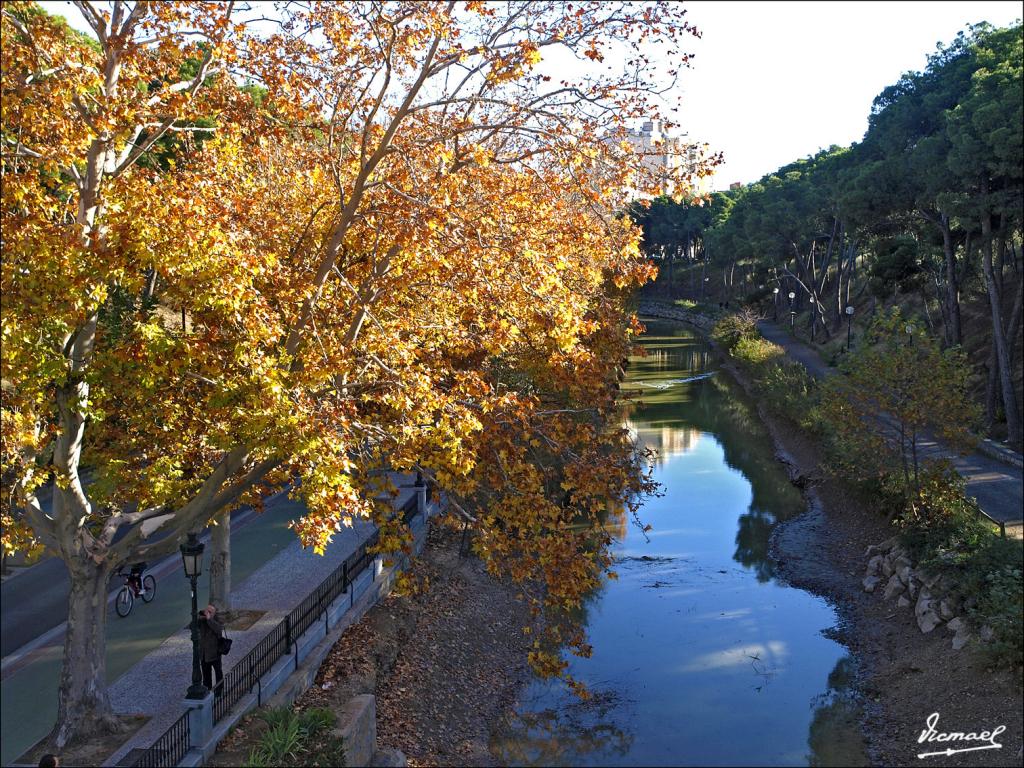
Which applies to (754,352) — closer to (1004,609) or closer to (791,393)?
(791,393)

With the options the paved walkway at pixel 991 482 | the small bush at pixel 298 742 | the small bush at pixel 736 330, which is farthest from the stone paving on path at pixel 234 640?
the small bush at pixel 736 330

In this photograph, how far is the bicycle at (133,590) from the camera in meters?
16.5

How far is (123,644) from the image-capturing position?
1509 cm

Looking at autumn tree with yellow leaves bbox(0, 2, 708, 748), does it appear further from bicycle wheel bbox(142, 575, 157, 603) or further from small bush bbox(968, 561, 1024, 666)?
small bush bbox(968, 561, 1024, 666)

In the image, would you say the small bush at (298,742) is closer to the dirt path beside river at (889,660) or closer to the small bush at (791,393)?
the dirt path beside river at (889,660)

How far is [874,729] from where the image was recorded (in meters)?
14.0

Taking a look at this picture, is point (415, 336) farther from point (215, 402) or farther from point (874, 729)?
point (874, 729)

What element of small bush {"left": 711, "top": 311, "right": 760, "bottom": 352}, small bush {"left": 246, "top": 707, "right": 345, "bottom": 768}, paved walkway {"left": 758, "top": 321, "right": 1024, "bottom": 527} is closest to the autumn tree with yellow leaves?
small bush {"left": 246, "top": 707, "right": 345, "bottom": 768}

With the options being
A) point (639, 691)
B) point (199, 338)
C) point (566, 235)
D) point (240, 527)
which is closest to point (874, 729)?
point (639, 691)

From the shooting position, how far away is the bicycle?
1645cm

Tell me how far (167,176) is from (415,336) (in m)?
3.88

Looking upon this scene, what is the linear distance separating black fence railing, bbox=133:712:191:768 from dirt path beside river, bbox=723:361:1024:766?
9.95m

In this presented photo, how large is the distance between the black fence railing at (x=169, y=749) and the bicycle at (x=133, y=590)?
21.5ft

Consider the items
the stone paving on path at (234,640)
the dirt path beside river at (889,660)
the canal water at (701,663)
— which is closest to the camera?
the stone paving on path at (234,640)
